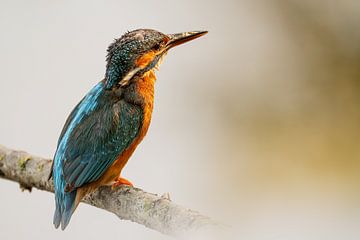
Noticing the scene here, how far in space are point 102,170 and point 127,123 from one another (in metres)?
0.24

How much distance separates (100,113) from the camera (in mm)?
2348

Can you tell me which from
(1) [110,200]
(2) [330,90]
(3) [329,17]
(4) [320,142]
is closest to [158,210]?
(1) [110,200]

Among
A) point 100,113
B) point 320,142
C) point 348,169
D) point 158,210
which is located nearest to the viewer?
point 348,169

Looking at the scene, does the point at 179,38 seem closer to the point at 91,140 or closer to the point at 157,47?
the point at 157,47

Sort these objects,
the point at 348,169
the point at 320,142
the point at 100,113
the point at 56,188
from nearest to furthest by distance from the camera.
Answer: the point at 348,169, the point at 320,142, the point at 56,188, the point at 100,113

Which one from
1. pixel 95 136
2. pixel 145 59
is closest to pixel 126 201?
pixel 95 136

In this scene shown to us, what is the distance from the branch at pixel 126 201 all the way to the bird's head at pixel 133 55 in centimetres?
50

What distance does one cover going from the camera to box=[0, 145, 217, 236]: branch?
1509mm

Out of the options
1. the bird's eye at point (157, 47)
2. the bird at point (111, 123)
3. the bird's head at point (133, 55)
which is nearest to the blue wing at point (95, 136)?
the bird at point (111, 123)

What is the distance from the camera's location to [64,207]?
6.98 ft

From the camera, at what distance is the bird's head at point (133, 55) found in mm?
2422

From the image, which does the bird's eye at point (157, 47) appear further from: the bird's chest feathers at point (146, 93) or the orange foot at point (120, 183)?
the orange foot at point (120, 183)

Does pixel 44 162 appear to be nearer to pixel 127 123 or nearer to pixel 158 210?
pixel 127 123

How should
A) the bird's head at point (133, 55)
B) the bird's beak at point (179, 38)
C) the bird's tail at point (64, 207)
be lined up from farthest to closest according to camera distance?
the bird's beak at point (179, 38)
the bird's head at point (133, 55)
the bird's tail at point (64, 207)
